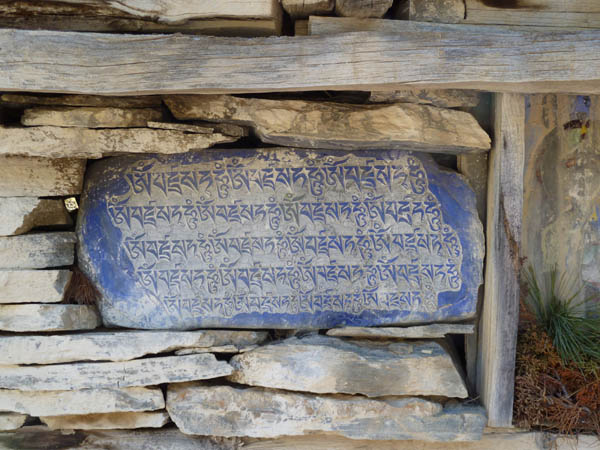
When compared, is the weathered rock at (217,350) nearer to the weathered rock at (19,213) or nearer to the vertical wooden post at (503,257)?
the weathered rock at (19,213)

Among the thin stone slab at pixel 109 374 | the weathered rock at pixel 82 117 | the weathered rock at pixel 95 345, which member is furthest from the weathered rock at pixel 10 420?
the weathered rock at pixel 82 117

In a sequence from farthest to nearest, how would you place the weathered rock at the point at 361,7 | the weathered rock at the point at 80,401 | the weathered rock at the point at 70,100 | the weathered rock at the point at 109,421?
1. the weathered rock at the point at 109,421
2. the weathered rock at the point at 80,401
3. the weathered rock at the point at 70,100
4. the weathered rock at the point at 361,7

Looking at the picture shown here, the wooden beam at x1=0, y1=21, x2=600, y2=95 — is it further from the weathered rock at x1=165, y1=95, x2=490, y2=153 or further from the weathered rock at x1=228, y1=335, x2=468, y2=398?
the weathered rock at x1=228, y1=335, x2=468, y2=398

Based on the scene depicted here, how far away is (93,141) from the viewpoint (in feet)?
9.56

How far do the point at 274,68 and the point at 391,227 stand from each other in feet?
3.60

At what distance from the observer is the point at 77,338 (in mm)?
3057

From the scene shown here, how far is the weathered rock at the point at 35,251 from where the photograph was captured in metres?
3.05

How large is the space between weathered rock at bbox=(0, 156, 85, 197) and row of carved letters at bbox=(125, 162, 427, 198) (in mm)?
284

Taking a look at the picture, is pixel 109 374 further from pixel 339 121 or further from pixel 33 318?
pixel 339 121

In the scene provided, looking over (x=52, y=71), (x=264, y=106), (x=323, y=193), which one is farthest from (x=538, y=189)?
(x=52, y=71)

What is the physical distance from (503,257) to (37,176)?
2411mm

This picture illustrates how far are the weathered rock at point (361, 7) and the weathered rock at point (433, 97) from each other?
0.38m

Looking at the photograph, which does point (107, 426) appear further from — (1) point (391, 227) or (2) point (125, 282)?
(1) point (391, 227)

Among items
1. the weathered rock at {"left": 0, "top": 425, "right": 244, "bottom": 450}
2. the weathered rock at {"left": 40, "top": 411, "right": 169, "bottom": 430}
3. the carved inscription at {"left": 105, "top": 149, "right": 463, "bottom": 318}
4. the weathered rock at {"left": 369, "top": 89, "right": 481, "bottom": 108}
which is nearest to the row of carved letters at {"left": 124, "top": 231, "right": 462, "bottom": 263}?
the carved inscription at {"left": 105, "top": 149, "right": 463, "bottom": 318}
